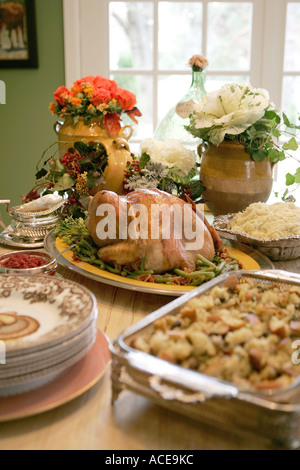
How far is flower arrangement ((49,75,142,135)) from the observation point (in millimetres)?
1697

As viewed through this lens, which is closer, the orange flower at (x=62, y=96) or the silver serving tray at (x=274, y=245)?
the silver serving tray at (x=274, y=245)

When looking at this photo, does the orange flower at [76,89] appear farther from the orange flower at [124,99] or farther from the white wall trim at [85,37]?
the white wall trim at [85,37]

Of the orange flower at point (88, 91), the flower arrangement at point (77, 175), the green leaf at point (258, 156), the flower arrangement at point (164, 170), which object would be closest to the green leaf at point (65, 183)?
the flower arrangement at point (77, 175)

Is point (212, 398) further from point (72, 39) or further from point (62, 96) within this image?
point (72, 39)

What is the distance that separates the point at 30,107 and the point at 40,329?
262cm

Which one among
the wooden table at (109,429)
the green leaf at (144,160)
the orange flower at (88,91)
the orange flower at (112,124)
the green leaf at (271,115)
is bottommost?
the wooden table at (109,429)

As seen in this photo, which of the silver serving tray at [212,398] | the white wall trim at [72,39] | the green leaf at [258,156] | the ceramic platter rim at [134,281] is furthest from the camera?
the white wall trim at [72,39]

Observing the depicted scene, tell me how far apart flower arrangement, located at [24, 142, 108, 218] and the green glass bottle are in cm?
45

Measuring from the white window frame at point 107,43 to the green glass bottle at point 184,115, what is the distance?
127cm

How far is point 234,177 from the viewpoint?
1.55 meters

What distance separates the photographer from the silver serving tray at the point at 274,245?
1.26m

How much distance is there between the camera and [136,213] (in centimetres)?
113

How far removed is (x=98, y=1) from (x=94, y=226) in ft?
7.48

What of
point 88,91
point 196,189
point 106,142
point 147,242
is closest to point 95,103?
point 88,91
